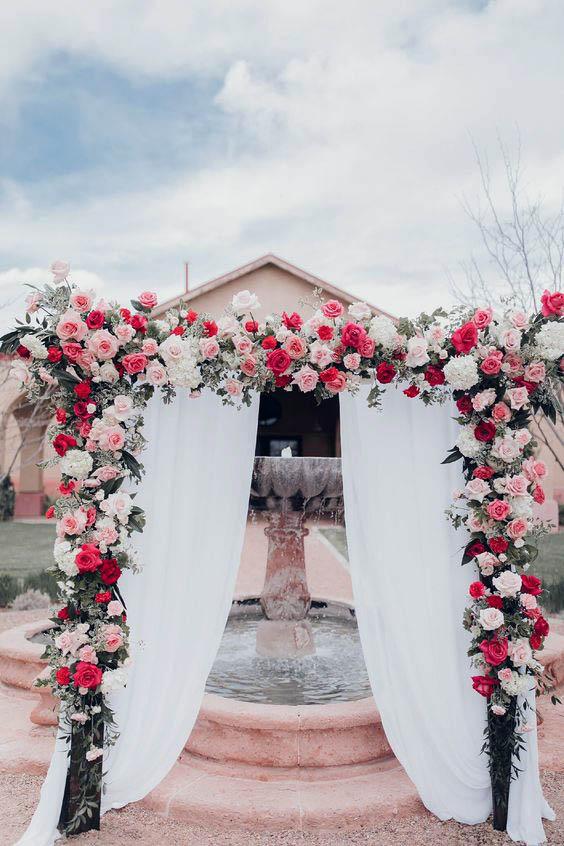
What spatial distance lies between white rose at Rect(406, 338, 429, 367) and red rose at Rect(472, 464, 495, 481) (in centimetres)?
67

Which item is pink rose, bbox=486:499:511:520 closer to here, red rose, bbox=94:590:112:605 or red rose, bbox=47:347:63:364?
red rose, bbox=94:590:112:605

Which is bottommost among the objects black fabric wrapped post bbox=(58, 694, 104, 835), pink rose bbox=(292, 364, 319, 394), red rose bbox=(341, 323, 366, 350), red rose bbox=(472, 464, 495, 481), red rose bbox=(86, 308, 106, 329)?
black fabric wrapped post bbox=(58, 694, 104, 835)

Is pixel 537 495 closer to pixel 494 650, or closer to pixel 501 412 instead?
pixel 501 412

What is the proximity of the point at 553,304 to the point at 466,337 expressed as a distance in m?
0.50

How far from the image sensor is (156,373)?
3.81m

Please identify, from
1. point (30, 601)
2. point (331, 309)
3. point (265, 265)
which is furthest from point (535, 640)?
point (265, 265)

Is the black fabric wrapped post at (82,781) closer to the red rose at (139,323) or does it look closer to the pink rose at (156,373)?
the pink rose at (156,373)

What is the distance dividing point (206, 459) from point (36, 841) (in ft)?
7.18

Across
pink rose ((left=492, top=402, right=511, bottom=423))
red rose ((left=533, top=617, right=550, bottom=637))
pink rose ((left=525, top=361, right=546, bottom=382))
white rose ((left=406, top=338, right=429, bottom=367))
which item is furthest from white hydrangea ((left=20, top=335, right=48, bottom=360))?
red rose ((left=533, top=617, right=550, bottom=637))

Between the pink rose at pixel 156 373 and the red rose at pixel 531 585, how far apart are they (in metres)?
2.30

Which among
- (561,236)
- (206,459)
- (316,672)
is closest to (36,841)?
(206,459)

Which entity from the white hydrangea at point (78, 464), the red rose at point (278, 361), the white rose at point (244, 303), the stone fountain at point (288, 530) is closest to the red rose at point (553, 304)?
the red rose at point (278, 361)

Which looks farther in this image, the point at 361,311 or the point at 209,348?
the point at 361,311

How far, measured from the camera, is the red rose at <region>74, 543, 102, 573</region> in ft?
12.0
